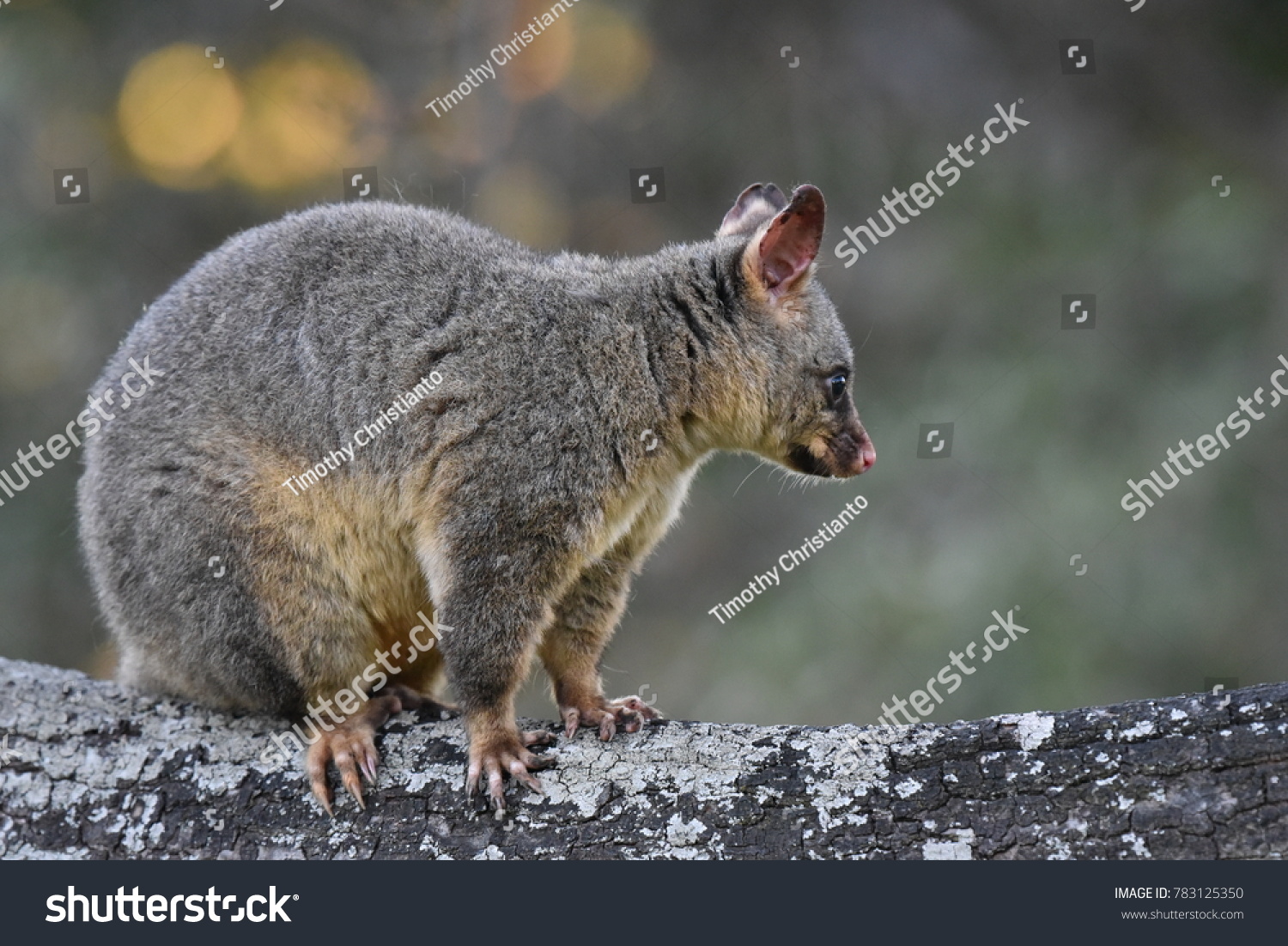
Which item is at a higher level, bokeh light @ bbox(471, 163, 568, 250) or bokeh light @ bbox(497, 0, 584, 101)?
bokeh light @ bbox(497, 0, 584, 101)

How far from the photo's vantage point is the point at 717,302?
5.51 meters

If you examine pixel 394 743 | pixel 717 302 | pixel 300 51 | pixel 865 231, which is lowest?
pixel 394 743

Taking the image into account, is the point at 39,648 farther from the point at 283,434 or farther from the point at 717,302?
the point at 717,302

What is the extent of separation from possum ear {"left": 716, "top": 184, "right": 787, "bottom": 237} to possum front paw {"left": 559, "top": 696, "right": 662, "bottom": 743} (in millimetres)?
2396

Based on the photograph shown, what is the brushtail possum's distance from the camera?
497 cm

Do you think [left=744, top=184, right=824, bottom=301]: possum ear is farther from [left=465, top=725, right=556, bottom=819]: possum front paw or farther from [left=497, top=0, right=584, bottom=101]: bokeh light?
[left=497, top=0, right=584, bottom=101]: bokeh light

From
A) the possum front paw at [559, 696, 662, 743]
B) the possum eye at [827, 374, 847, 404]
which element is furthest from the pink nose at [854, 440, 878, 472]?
the possum front paw at [559, 696, 662, 743]

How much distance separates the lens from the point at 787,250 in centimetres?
546

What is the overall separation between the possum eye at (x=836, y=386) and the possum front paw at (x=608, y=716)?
5.49 feet

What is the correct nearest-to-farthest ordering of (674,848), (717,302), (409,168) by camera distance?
1. (674,848)
2. (717,302)
3. (409,168)

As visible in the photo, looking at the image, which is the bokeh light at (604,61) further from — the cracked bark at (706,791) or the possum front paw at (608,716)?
the cracked bark at (706,791)

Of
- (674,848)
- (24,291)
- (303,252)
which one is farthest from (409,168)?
(674,848)

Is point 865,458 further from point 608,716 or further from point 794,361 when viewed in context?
point 608,716

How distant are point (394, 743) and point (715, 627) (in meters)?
7.15
